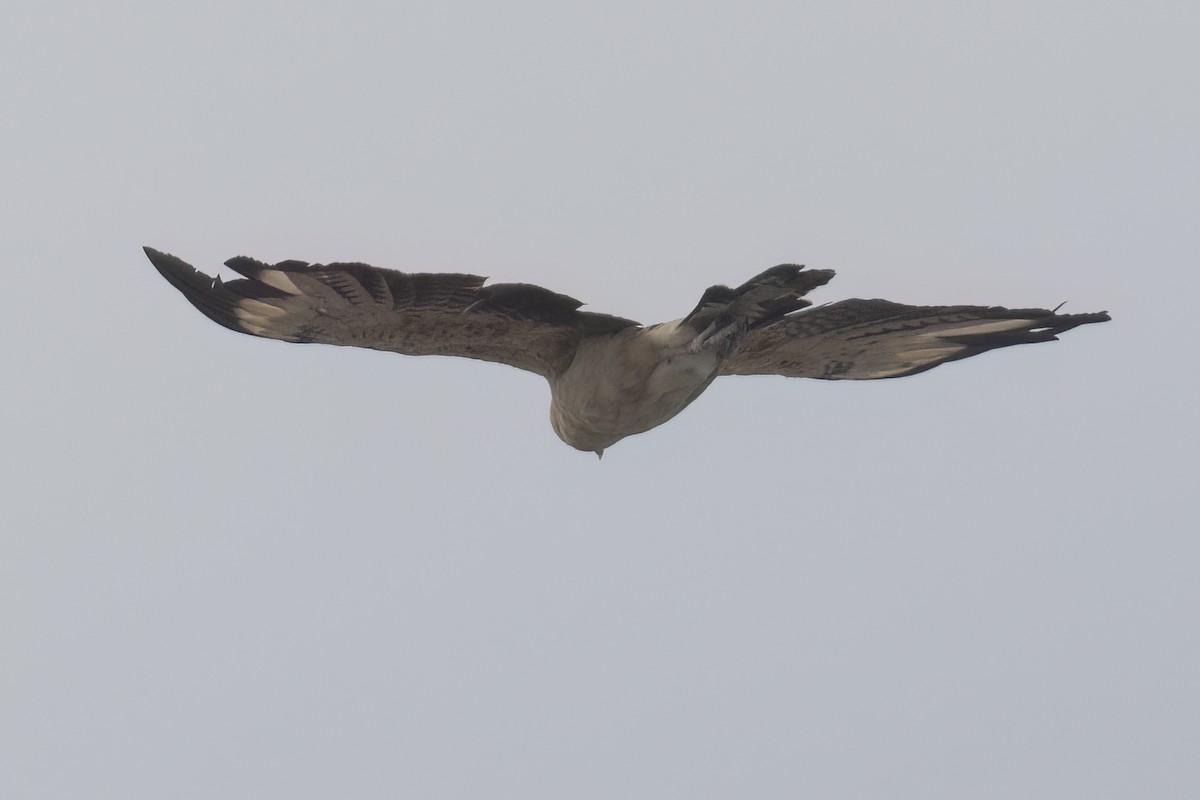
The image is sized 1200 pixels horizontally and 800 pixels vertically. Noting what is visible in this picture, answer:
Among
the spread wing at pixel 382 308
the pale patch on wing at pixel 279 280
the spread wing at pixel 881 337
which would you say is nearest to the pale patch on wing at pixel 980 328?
the spread wing at pixel 881 337

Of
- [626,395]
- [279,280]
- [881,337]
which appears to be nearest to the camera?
[279,280]

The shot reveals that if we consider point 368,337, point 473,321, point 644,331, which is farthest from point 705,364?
point 368,337

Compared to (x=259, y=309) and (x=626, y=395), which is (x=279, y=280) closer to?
(x=259, y=309)

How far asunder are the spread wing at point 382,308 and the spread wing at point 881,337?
3.90ft

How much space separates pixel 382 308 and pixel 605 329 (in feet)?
5.32

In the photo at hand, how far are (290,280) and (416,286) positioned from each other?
0.76 m

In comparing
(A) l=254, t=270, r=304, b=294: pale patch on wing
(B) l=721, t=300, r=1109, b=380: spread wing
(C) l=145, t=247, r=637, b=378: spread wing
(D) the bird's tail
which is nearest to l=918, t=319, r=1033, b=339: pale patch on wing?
(B) l=721, t=300, r=1109, b=380: spread wing

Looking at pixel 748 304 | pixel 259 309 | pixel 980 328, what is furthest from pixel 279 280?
pixel 980 328

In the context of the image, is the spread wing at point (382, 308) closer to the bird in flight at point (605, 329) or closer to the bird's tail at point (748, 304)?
the bird in flight at point (605, 329)

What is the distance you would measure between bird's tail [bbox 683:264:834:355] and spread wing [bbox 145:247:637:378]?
31.4 inches

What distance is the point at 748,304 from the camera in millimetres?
10195

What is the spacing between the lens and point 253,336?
10.6m

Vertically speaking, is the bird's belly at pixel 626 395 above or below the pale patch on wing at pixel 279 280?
below

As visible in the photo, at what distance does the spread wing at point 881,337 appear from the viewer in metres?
11.2
